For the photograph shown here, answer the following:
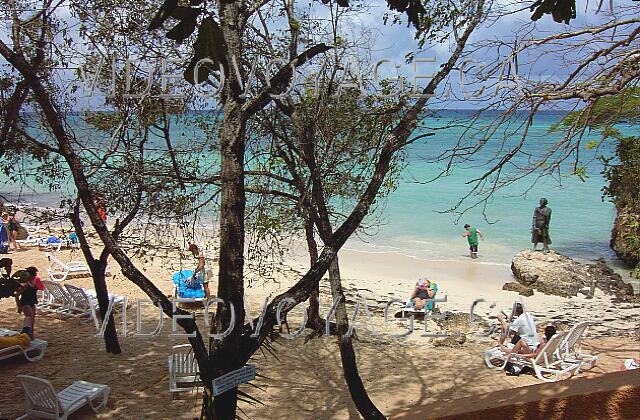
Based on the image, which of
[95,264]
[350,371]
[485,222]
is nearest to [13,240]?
[95,264]

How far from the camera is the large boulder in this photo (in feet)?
43.5

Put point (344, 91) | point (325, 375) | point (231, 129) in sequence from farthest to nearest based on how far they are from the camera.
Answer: point (325, 375) → point (344, 91) → point (231, 129)

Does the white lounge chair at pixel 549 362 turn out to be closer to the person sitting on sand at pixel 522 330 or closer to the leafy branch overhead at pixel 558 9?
the person sitting on sand at pixel 522 330

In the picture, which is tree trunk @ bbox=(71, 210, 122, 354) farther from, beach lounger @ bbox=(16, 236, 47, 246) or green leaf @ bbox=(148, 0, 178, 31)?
beach lounger @ bbox=(16, 236, 47, 246)

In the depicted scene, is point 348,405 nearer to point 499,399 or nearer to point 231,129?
point 231,129

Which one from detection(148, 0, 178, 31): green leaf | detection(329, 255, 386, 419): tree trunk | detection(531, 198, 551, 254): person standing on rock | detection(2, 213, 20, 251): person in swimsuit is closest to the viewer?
detection(148, 0, 178, 31): green leaf

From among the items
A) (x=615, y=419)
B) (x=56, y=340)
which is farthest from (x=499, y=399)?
(x=56, y=340)

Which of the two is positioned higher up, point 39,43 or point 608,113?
point 39,43

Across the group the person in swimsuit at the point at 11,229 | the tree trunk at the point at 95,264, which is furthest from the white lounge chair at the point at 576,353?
the person in swimsuit at the point at 11,229

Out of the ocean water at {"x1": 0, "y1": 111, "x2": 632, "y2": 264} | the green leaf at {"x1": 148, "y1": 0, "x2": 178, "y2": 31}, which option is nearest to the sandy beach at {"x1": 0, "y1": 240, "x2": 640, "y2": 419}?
the ocean water at {"x1": 0, "y1": 111, "x2": 632, "y2": 264}

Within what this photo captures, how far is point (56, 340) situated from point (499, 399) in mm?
8176

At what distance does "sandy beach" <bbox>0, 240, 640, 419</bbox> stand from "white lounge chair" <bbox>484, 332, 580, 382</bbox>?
0.61 feet

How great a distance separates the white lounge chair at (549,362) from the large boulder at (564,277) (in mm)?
5392

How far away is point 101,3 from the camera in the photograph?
19.8 ft
